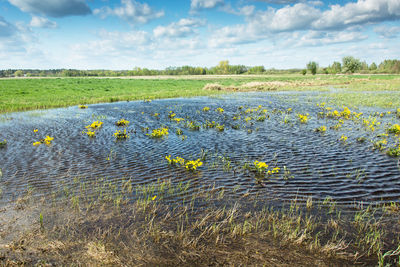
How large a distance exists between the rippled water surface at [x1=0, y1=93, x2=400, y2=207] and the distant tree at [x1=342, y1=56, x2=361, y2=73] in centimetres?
11741

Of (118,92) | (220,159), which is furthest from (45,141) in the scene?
(118,92)

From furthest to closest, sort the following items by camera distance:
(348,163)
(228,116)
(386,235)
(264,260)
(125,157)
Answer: (228,116) → (125,157) → (348,163) → (386,235) → (264,260)

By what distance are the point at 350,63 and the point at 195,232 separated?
131811mm

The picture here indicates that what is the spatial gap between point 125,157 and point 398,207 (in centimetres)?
951

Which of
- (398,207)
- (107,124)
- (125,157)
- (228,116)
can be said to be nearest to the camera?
(398,207)

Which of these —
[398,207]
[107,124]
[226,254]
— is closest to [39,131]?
[107,124]

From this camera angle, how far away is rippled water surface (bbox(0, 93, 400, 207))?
7570 mm

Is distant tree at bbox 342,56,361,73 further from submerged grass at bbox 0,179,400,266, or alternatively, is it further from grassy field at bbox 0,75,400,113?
submerged grass at bbox 0,179,400,266

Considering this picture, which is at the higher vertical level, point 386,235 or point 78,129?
point 78,129

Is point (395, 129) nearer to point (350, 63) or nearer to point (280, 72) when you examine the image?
point (350, 63)

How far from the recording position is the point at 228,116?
2045 centimetres

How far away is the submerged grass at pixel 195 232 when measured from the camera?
4.50 metres

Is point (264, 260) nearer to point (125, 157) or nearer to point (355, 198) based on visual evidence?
point (355, 198)

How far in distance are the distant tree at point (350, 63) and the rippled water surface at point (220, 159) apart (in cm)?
11741
